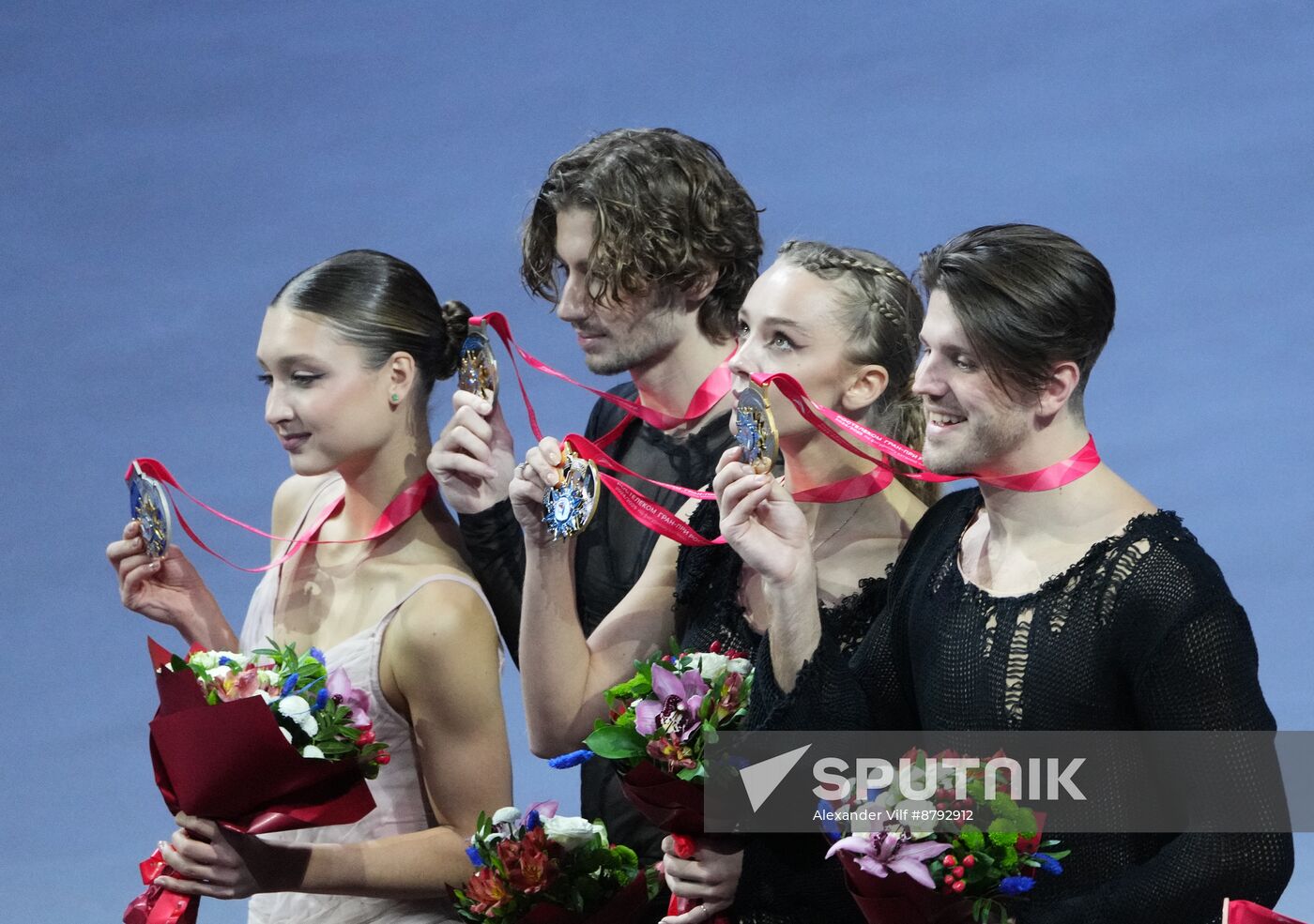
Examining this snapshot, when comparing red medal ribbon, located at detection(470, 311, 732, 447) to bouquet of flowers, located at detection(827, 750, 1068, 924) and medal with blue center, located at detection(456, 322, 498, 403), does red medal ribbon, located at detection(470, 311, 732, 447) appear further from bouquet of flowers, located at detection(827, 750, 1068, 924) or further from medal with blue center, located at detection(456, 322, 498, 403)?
bouquet of flowers, located at detection(827, 750, 1068, 924)

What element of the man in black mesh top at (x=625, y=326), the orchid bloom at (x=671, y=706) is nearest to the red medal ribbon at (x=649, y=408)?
the man in black mesh top at (x=625, y=326)

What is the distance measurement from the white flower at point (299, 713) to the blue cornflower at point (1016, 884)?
1.28 meters

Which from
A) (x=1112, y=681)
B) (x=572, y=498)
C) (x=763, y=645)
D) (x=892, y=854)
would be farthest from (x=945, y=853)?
(x=572, y=498)

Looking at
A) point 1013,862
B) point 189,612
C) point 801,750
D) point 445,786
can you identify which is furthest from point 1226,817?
point 189,612

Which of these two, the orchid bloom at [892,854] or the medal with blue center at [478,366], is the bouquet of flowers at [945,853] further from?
the medal with blue center at [478,366]

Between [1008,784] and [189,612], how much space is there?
79.3 inches

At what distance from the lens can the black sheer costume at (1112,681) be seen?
249cm

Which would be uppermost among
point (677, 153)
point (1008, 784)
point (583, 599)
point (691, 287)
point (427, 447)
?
point (677, 153)

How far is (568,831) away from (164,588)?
49.6 inches

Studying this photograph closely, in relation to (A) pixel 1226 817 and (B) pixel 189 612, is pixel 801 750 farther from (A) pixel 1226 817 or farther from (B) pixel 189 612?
(B) pixel 189 612

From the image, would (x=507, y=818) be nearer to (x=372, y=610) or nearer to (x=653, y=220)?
(x=372, y=610)

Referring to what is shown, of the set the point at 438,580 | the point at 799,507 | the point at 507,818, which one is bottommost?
the point at 507,818

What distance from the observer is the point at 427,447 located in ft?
12.4

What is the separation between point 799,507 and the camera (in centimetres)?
314
